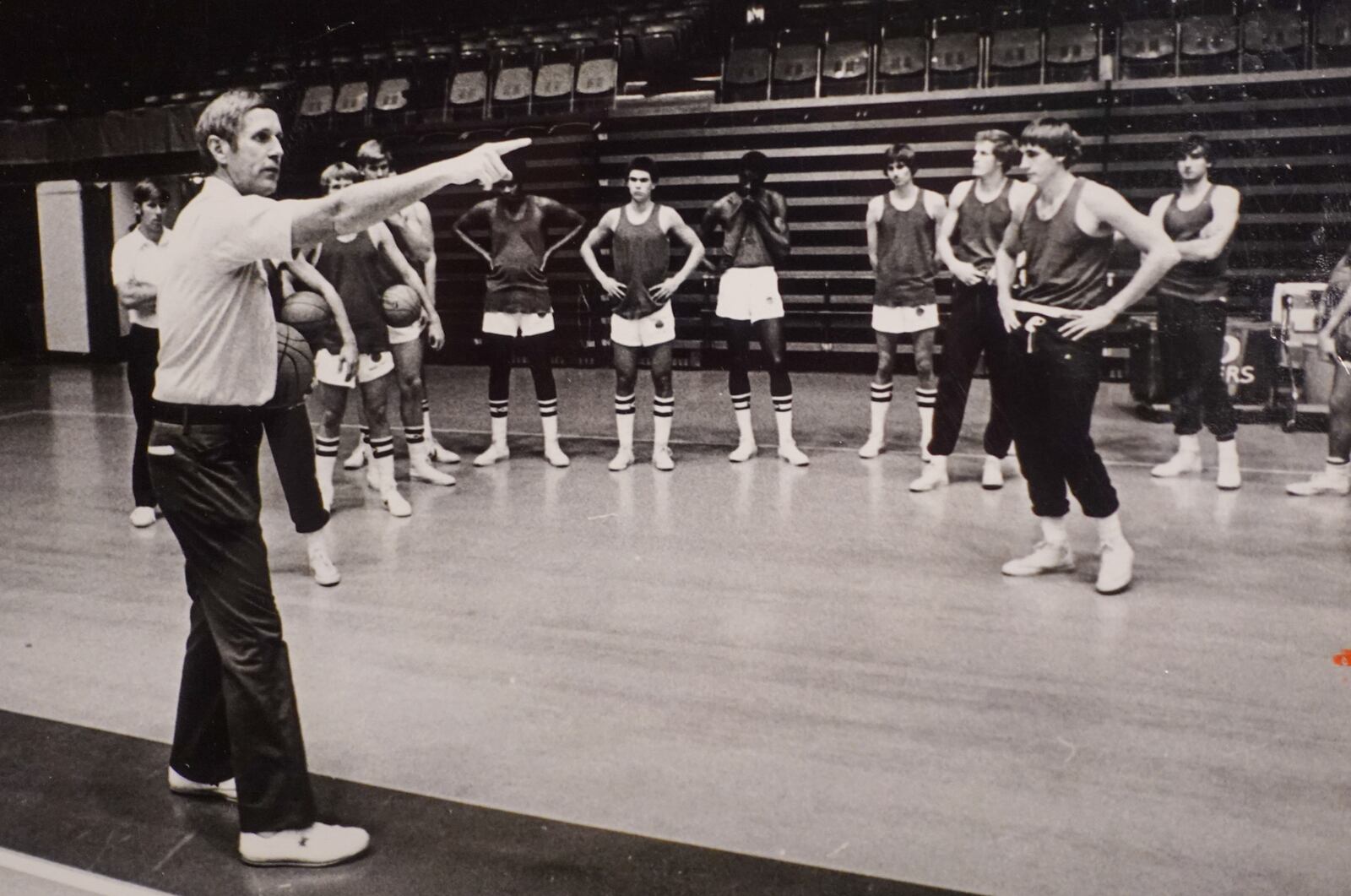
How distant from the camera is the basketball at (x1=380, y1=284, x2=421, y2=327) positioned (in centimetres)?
561

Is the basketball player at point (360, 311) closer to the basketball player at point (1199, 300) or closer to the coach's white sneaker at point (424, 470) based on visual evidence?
the coach's white sneaker at point (424, 470)

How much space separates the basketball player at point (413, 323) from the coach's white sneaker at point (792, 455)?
6.43 feet

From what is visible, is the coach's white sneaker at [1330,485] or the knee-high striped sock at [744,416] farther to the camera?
the knee-high striped sock at [744,416]

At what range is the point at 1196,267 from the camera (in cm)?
605

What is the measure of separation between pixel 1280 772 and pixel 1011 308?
1988 mm

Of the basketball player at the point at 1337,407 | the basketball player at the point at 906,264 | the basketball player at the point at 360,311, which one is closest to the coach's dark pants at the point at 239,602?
the basketball player at the point at 360,311

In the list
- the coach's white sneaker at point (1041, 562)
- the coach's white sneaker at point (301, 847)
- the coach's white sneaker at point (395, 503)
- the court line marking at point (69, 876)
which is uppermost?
the coach's white sneaker at point (395, 503)

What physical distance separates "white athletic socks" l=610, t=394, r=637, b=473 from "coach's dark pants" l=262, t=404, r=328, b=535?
2.49 metres

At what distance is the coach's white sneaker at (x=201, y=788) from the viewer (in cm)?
287

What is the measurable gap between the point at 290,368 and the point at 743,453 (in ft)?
11.7

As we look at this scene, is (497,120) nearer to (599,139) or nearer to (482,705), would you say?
(599,139)

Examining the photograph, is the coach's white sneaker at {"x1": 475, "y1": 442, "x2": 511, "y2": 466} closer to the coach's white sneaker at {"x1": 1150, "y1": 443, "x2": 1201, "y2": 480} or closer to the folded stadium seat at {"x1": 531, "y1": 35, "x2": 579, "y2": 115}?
the coach's white sneaker at {"x1": 1150, "y1": 443, "x2": 1201, "y2": 480}

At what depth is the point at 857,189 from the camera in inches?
427

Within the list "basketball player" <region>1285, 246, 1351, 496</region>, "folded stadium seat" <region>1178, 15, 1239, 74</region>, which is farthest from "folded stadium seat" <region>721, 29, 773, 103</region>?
"basketball player" <region>1285, 246, 1351, 496</region>
